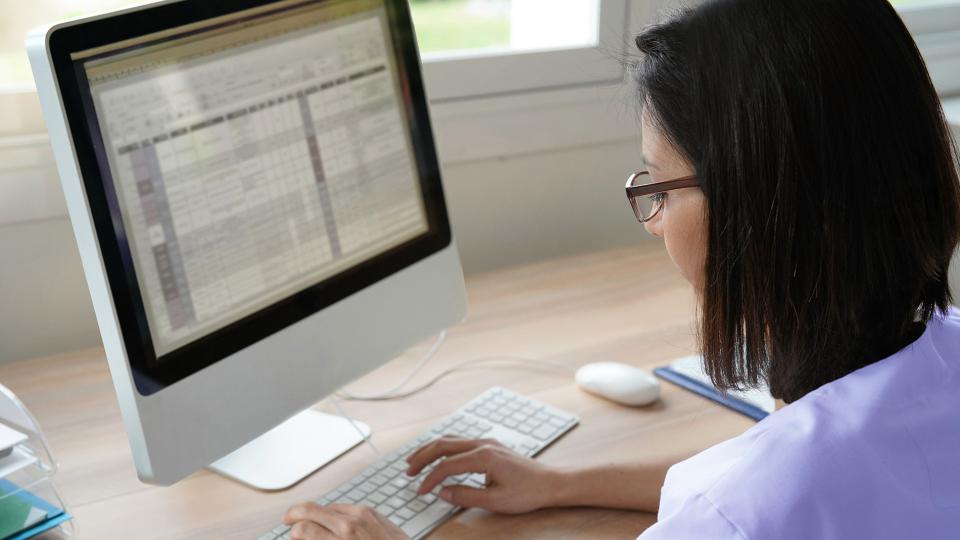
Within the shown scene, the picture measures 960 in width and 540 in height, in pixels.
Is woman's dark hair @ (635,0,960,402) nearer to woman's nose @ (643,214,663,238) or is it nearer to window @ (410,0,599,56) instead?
woman's nose @ (643,214,663,238)

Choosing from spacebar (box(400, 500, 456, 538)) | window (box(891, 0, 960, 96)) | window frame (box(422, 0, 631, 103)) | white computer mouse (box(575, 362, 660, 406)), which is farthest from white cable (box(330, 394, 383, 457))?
window (box(891, 0, 960, 96))

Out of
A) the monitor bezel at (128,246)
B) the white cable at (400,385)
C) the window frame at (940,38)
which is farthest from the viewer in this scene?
the window frame at (940,38)

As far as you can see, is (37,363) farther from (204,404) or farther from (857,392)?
(857,392)

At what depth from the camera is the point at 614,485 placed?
90 centimetres

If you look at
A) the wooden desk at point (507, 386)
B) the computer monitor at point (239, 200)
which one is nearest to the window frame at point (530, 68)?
the wooden desk at point (507, 386)

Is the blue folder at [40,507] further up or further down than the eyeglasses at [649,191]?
further down

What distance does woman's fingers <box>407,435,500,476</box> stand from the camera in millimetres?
937

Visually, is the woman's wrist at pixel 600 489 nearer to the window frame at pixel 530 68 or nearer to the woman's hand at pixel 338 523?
the woman's hand at pixel 338 523

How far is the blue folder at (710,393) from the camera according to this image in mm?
1057

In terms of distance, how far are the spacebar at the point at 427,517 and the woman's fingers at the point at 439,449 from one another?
46 millimetres

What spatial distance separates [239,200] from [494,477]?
0.35 m

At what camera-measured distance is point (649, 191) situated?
73cm

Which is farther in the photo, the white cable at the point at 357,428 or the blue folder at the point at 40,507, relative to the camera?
the white cable at the point at 357,428

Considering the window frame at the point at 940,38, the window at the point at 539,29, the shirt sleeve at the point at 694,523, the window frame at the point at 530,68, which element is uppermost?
the window at the point at 539,29
